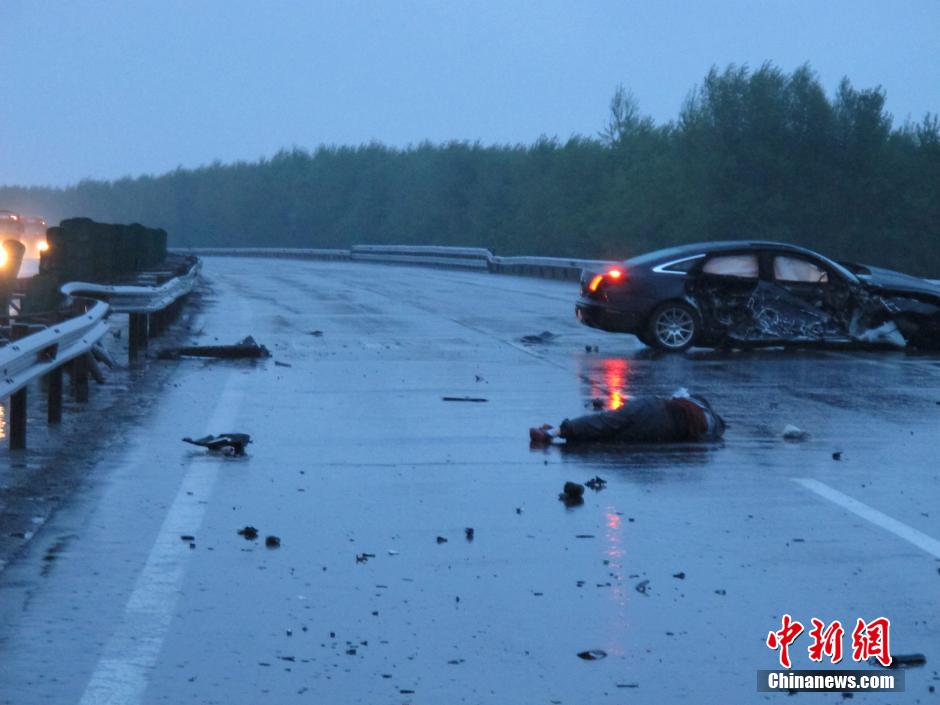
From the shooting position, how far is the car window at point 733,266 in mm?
21266

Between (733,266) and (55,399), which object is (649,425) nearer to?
(55,399)

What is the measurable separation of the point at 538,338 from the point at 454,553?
1545 centimetres

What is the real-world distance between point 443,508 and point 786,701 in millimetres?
4016

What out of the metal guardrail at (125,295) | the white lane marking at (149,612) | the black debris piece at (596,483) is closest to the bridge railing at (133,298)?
the metal guardrail at (125,295)

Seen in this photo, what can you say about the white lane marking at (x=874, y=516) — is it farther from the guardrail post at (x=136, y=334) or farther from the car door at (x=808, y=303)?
the car door at (x=808, y=303)

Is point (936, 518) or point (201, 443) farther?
point (201, 443)

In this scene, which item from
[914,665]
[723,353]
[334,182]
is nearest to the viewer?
[914,665]

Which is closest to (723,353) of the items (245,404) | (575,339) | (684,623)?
(575,339)

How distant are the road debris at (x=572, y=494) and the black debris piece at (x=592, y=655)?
3.43 meters

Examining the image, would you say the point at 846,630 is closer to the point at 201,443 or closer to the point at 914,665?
the point at 914,665

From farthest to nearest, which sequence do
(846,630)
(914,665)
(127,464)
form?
(127,464) < (846,630) < (914,665)

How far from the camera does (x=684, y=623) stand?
22.4ft

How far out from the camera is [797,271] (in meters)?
21.2

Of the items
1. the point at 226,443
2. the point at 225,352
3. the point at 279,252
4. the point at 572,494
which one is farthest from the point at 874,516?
the point at 279,252
